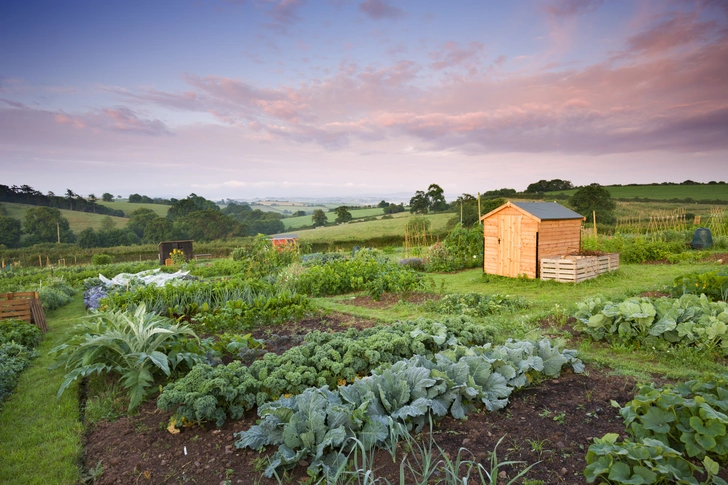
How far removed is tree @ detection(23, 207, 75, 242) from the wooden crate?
42.9m

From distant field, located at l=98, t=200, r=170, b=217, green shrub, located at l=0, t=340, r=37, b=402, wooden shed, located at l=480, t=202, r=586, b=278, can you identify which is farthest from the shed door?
distant field, located at l=98, t=200, r=170, b=217

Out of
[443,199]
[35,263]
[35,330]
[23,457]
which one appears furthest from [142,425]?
[443,199]

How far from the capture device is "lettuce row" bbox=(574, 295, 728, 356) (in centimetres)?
470

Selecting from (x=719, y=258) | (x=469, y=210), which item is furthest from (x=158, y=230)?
(x=719, y=258)

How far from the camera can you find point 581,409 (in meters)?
3.21

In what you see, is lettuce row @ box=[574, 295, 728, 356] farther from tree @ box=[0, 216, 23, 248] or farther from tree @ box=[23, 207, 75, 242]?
tree @ box=[23, 207, 75, 242]

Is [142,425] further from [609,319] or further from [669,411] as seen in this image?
[609,319]

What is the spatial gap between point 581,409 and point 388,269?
7.59 meters

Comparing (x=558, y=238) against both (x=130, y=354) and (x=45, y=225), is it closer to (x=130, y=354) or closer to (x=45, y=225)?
(x=130, y=354)

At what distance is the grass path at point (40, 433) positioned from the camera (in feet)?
9.50

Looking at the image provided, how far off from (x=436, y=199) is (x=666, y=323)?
46.0 meters

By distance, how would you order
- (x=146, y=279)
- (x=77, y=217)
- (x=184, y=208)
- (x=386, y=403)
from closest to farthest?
(x=386, y=403) < (x=146, y=279) < (x=77, y=217) < (x=184, y=208)

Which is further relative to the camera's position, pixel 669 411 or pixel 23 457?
pixel 23 457

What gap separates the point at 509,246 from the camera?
11984 millimetres
